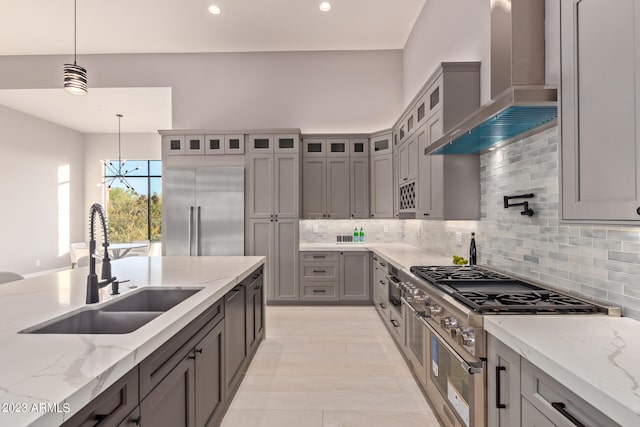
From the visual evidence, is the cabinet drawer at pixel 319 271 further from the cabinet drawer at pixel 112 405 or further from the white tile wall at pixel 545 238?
the cabinet drawer at pixel 112 405

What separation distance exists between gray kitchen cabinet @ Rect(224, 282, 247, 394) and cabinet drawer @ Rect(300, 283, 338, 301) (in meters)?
2.29

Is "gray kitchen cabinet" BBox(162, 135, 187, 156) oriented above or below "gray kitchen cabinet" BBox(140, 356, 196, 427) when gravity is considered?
above

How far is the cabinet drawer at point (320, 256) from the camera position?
4.99 m

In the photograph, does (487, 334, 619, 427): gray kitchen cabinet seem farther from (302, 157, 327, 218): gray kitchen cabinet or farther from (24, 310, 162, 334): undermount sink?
(302, 157, 327, 218): gray kitchen cabinet

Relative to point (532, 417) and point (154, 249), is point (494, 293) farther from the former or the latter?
point (154, 249)

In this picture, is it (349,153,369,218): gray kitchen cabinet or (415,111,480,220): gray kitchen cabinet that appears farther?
(349,153,369,218): gray kitchen cabinet

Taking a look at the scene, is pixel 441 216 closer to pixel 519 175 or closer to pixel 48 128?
pixel 519 175

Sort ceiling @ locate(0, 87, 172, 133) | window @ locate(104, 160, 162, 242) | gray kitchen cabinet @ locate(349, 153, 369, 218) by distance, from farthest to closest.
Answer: window @ locate(104, 160, 162, 242) → ceiling @ locate(0, 87, 172, 133) → gray kitchen cabinet @ locate(349, 153, 369, 218)

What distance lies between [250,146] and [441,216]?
3226 mm

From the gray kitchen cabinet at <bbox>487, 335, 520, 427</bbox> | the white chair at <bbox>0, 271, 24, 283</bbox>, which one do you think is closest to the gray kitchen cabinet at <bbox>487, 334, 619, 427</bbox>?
the gray kitchen cabinet at <bbox>487, 335, 520, 427</bbox>

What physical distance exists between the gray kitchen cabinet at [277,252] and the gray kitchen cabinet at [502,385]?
147 inches

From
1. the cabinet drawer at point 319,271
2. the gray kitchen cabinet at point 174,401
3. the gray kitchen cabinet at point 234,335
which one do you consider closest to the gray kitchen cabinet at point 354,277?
the cabinet drawer at point 319,271

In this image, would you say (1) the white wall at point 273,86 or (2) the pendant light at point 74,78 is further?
(1) the white wall at point 273,86

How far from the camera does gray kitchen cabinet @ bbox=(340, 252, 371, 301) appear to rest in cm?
496
